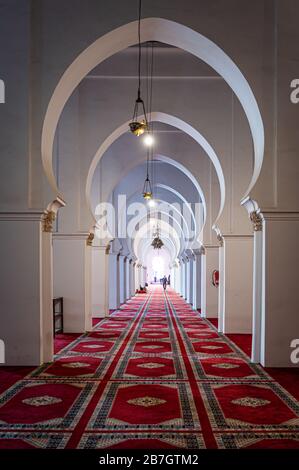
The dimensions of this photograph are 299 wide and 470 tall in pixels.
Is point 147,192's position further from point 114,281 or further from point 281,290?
point 281,290

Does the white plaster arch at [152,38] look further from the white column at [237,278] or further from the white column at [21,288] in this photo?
the white column at [237,278]

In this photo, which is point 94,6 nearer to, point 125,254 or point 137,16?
point 137,16

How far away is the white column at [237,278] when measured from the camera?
36.1 ft

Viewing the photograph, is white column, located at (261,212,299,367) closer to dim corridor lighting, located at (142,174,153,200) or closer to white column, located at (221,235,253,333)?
white column, located at (221,235,253,333)

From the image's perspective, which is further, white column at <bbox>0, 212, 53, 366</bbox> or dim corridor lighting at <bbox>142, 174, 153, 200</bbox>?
dim corridor lighting at <bbox>142, 174, 153, 200</bbox>

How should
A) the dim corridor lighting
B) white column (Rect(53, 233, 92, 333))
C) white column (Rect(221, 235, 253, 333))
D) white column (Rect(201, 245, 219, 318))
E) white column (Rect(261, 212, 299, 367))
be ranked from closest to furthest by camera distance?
white column (Rect(261, 212, 299, 367)) < white column (Rect(221, 235, 253, 333)) < white column (Rect(53, 233, 92, 333)) < white column (Rect(201, 245, 219, 318)) < the dim corridor lighting

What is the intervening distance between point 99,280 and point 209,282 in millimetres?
3255

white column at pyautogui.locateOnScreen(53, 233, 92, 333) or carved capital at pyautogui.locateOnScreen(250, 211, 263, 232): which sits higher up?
carved capital at pyautogui.locateOnScreen(250, 211, 263, 232)

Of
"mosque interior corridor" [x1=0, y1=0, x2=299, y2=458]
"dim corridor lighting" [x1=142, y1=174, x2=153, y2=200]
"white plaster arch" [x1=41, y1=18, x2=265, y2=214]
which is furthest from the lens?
"dim corridor lighting" [x1=142, y1=174, x2=153, y2=200]

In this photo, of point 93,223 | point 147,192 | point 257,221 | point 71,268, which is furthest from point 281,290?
point 147,192

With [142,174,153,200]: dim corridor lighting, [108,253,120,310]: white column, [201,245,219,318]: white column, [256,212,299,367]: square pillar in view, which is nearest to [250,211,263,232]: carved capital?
[256,212,299,367]: square pillar

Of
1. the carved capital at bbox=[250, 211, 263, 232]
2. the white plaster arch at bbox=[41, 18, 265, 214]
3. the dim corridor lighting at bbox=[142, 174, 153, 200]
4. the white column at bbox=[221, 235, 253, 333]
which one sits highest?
the white plaster arch at bbox=[41, 18, 265, 214]

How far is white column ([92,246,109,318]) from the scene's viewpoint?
14.3m

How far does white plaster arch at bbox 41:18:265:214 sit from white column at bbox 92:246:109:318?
701 centimetres
